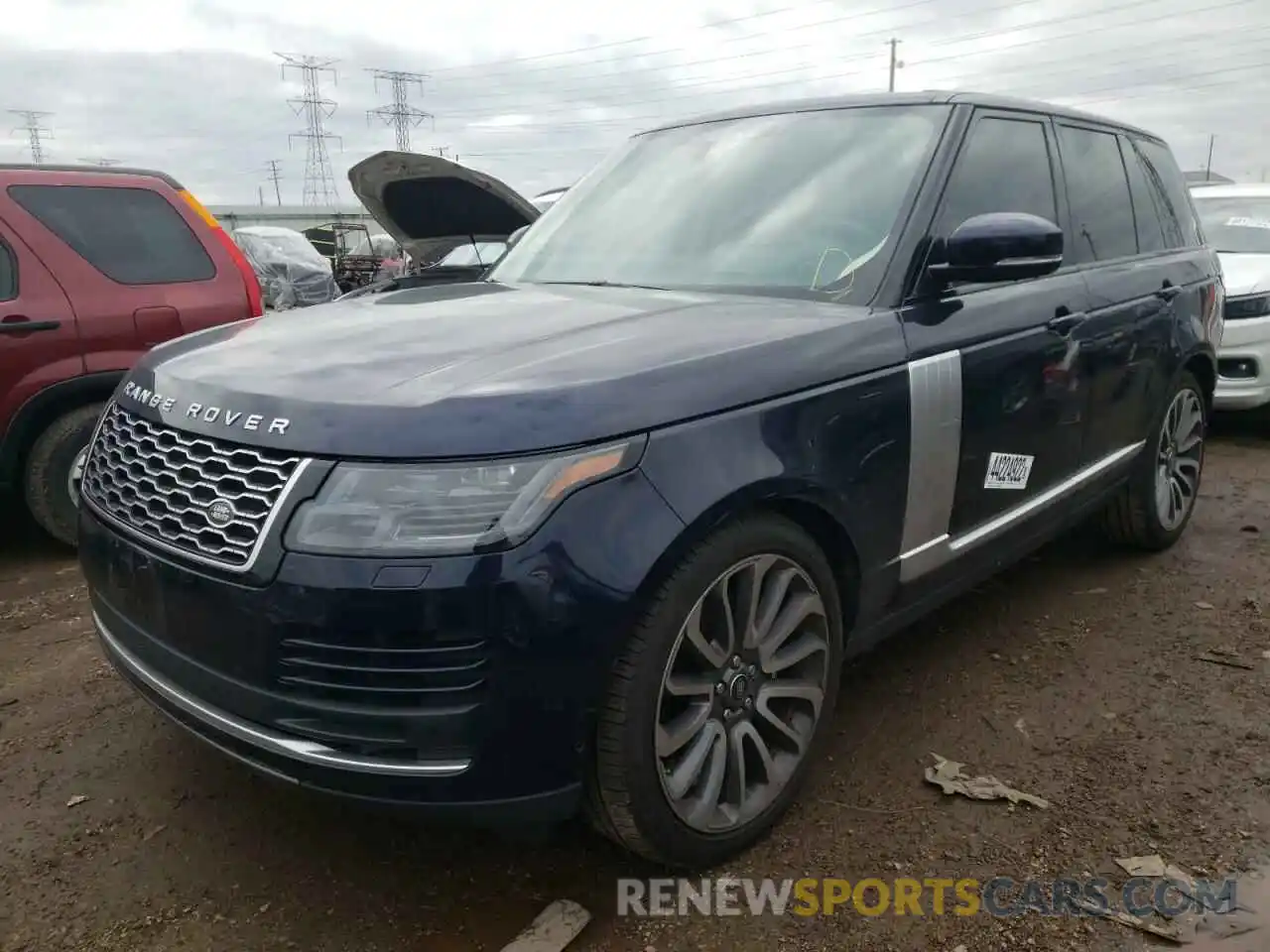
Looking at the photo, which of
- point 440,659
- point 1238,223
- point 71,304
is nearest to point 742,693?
point 440,659

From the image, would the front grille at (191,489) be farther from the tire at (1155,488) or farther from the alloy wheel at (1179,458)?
the alloy wheel at (1179,458)

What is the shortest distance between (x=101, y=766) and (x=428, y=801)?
1.45m

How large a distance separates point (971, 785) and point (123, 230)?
4.56m

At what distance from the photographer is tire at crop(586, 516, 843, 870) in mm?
2002

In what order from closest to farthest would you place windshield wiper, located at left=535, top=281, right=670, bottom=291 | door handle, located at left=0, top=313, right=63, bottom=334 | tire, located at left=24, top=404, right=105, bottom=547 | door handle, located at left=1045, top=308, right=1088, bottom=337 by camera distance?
windshield wiper, located at left=535, top=281, right=670, bottom=291 → door handle, located at left=1045, top=308, right=1088, bottom=337 → door handle, located at left=0, top=313, right=63, bottom=334 → tire, located at left=24, top=404, right=105, bottom=547

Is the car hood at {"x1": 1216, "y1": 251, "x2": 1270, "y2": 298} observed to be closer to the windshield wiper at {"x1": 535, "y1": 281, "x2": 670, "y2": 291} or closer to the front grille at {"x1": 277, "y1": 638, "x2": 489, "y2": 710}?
the windshield wiper at {"x1": 535, "y1": 281, "x2": 670, "y2": 291}

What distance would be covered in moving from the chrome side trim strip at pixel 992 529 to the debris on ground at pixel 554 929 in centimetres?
121

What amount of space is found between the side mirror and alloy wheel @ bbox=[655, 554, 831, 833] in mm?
952

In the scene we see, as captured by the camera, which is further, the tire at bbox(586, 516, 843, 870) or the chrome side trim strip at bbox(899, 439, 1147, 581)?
the chrome side trim strip at bbox(899, 439, 1147, 581)

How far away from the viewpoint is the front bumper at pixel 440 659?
5.97ft

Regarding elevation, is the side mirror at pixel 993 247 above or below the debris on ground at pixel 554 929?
above

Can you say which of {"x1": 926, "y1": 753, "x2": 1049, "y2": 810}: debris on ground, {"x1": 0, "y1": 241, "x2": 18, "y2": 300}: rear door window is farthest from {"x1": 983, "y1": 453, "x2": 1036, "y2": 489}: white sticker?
{"x1": 0, "y1": 241, "x2": 18, "y2": 300}: rear door window

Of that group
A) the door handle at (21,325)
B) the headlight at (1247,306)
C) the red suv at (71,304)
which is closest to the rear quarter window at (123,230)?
the red suv at (71,304)

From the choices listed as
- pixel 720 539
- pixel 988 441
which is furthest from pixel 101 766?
pixel 988 441
